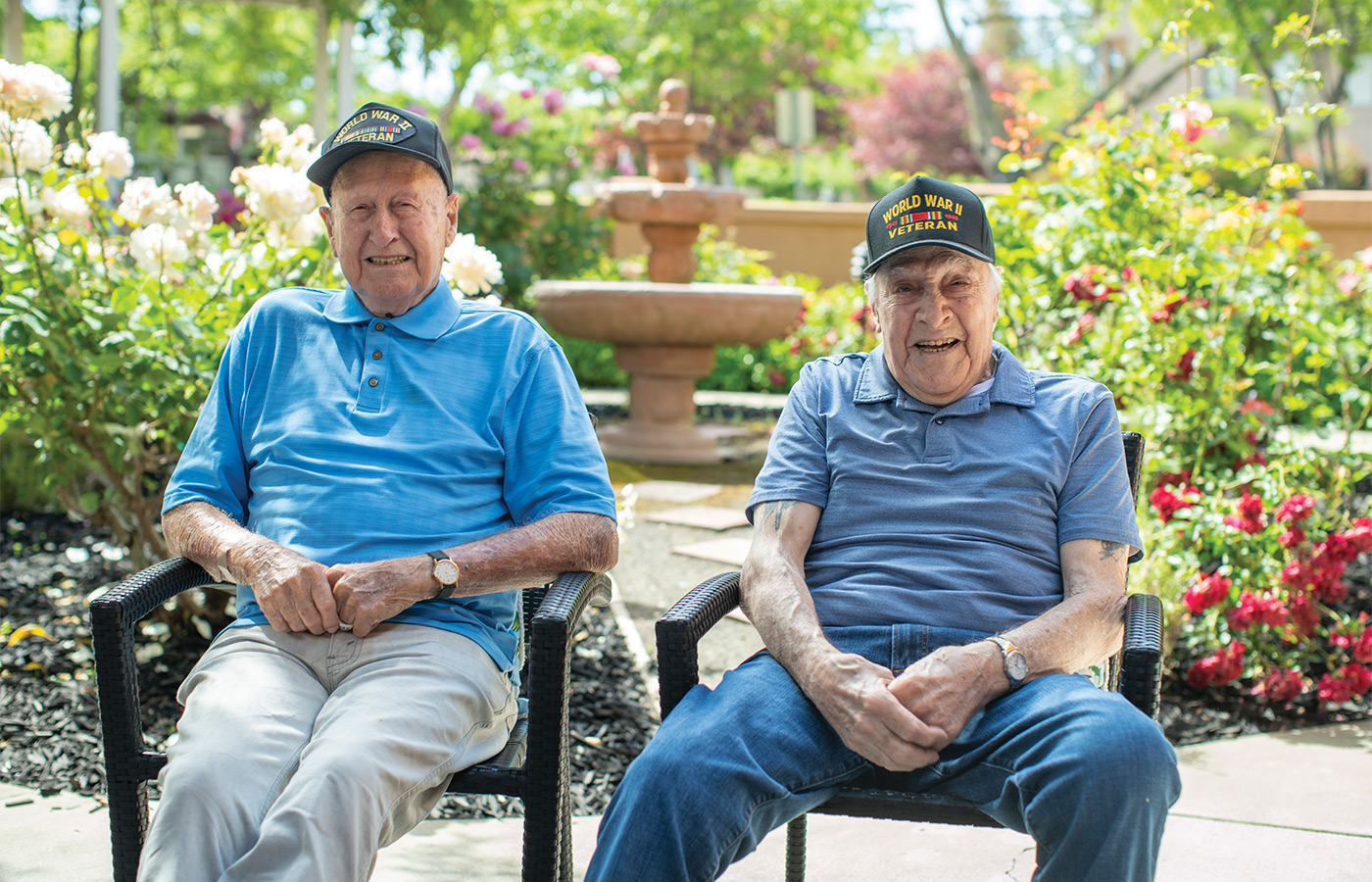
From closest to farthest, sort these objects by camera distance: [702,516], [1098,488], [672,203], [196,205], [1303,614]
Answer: [1098,488] < [196,205] < [1303,614] < [702,516] < [672,203]

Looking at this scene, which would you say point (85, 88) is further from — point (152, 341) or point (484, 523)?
point (484, 523)

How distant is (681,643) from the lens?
6.49 ft

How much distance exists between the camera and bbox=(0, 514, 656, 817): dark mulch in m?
2.79

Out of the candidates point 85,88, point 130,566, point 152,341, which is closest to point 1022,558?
point 152,341

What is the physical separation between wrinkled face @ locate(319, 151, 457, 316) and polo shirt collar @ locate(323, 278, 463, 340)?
22mm

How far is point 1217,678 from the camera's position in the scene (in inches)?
133

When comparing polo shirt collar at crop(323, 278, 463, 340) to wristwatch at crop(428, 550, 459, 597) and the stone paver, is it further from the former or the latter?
the stone paver

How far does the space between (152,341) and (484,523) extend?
4.26 ft

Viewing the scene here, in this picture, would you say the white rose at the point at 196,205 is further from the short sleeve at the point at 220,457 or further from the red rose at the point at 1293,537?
the red rose at the point at 1293,537

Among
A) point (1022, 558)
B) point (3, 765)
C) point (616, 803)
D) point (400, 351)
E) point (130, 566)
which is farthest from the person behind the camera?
point (130, 566)

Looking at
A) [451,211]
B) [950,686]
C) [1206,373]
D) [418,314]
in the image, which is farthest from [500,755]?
[1206,373]

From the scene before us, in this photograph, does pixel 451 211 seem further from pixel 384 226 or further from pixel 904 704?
pixel 904 704

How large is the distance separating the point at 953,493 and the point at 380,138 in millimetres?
1271

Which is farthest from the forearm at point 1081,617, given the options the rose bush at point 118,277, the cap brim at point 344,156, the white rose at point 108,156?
the white rose at point 108,156
